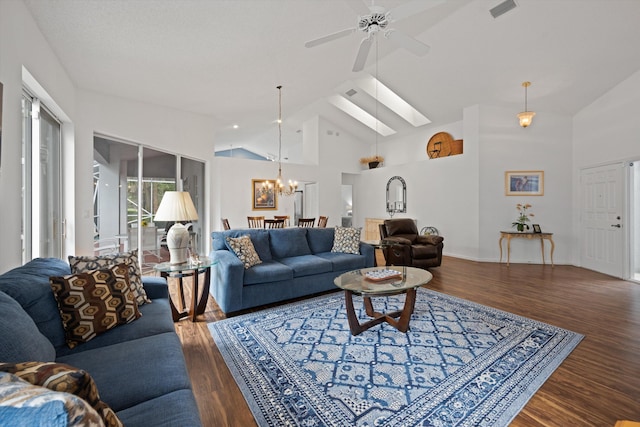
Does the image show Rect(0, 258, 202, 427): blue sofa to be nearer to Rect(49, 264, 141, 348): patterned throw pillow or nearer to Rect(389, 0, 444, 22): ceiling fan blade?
Rect(49, 264, 141, 348): patterned throw pillow

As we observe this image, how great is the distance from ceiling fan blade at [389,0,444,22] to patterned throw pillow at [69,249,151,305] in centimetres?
306

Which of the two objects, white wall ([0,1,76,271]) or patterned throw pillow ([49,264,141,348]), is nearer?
patterned throw pillow ([49,264,141,348])

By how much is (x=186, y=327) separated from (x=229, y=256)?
827mm

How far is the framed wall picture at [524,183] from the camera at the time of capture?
5758mm

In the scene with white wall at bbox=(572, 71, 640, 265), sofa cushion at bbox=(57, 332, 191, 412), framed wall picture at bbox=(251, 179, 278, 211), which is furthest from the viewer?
framed wall picture at bbox=(251, 179, 278, 211)

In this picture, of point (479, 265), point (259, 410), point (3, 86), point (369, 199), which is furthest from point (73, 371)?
point (369, 199)

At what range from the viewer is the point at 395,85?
6.13 metres

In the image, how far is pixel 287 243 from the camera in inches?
159

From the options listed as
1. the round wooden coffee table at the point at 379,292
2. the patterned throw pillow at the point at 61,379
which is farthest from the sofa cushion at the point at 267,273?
the patterned throw pillow at the point at 61,379

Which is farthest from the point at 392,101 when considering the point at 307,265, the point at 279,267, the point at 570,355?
the point at 570,355

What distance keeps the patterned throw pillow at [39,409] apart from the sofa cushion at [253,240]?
3.03 metres

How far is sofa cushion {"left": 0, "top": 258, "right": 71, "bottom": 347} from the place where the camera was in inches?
56.1

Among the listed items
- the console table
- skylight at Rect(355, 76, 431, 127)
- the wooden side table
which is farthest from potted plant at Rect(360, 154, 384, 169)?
the wooden side table

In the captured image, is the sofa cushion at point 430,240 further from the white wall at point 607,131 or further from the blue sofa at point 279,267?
the white wall at point 607,131
